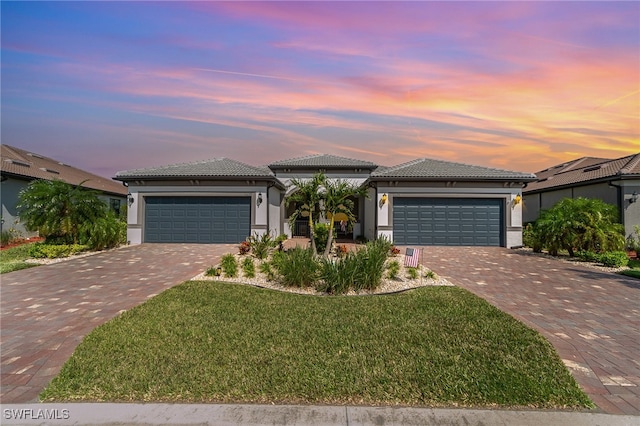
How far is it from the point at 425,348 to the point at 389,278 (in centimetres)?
445

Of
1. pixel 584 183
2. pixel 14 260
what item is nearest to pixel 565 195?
pixel 584 183

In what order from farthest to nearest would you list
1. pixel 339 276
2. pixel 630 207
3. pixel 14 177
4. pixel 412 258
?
pixel 14 177 → pixel 630 207 → pixel 412 258 → pixel 339 276

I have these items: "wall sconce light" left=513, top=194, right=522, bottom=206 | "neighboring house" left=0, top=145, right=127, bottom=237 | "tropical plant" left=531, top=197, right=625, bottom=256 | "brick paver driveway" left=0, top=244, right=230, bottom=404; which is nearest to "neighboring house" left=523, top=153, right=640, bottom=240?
"tropical plant" left=531, top=197, right=625, bottom=256

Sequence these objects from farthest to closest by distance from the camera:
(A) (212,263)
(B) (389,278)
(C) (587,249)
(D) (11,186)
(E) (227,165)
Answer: (E) (227,165) < (D) (11,186) < (C) (587,249) < (A) (212,263) < (B) (389,278)

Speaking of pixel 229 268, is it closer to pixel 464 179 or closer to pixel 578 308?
pixel 578 308

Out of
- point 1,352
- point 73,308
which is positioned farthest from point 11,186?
point 1,352

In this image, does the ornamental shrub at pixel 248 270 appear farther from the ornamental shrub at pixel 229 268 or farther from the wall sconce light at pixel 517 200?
the wall sconce light at pixel 517 200

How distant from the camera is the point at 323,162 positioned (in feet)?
75.7

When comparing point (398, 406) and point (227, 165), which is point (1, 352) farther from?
point (227, 165)

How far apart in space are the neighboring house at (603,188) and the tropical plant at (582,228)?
2.00 m

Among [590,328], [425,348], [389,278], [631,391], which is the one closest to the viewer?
[631,391]

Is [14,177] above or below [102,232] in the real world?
above

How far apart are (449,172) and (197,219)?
585 inches

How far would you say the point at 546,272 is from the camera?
1005 centimetres
